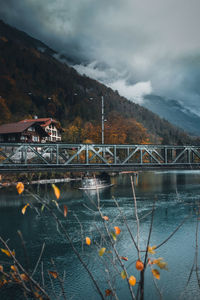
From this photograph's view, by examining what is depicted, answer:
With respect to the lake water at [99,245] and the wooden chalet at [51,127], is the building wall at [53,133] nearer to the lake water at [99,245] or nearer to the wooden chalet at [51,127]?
the wooden chalet at [51,127]

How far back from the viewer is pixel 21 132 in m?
55.5

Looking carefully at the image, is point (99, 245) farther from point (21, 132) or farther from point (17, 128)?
point (17, 128)

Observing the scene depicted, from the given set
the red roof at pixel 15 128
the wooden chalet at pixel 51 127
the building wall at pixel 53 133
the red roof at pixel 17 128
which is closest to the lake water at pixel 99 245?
the red roof at pixel 17 128

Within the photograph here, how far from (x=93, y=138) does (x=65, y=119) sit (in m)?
41.8

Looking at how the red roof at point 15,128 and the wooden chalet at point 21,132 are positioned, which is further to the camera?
the wooden chalet at point 21,132

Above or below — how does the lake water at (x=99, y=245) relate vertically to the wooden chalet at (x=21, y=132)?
below

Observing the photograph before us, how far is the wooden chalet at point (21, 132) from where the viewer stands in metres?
56.7

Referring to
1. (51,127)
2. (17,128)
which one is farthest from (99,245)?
(51,127)

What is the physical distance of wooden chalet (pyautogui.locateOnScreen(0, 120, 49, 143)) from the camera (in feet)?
186

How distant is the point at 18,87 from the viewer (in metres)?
105

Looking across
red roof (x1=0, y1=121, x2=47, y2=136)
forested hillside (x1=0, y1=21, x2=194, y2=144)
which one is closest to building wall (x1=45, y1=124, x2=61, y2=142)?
forested hillside (x1=0, y1=21, x2=194, y2=144)

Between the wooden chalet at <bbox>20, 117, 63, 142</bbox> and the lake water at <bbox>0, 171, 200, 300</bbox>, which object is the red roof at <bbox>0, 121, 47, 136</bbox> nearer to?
the wooden chalet at <bbox>20, 117, 63, 142</bbox>

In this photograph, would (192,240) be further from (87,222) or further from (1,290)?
(1,290)

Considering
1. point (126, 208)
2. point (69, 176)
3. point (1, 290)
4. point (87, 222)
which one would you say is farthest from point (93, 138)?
point (1, 290)
